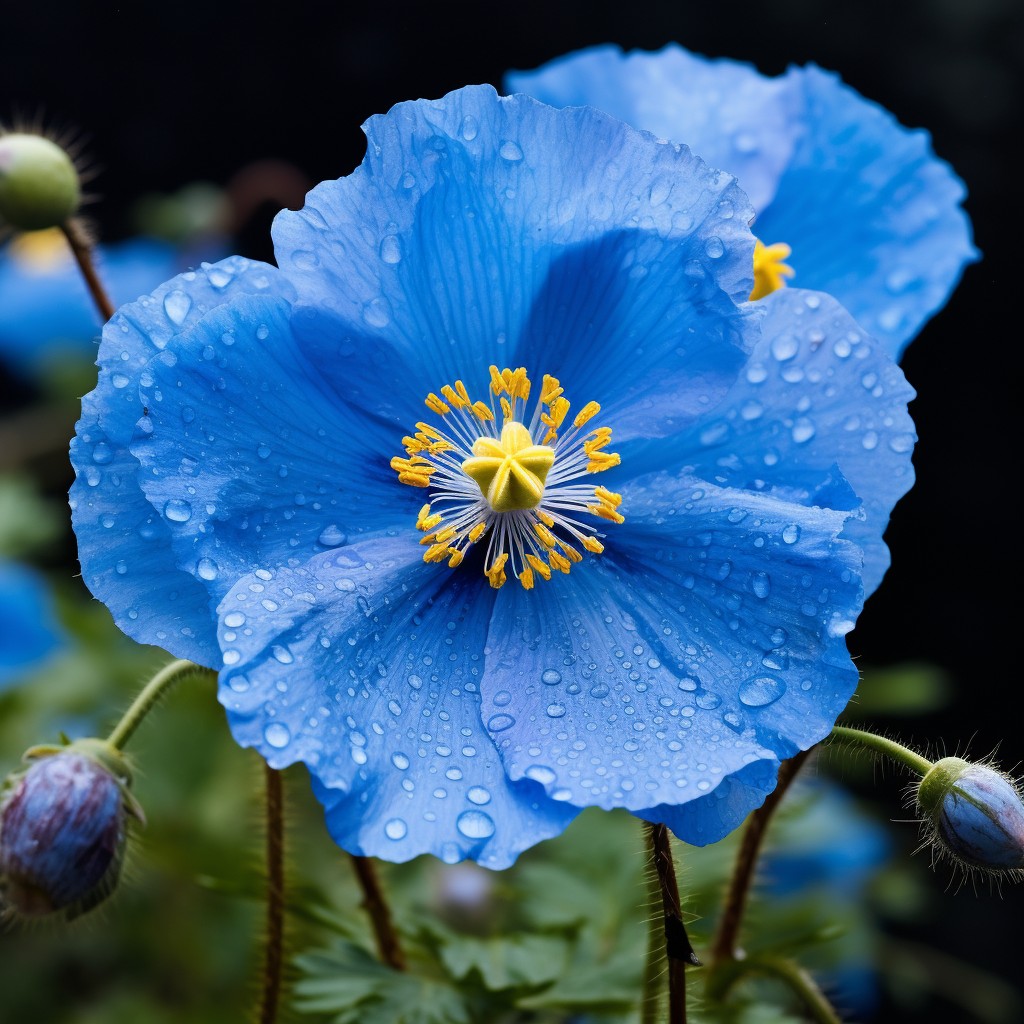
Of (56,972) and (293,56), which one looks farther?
(293,56)

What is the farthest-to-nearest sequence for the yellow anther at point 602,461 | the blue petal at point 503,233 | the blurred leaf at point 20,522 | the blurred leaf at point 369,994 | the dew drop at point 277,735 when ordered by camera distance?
the blurred leaf at point 20,522
the blurred leaf at point 369,994
the yellow anther at point 602,461
the blue petal at point 503,233
the dew drop at point 277,735

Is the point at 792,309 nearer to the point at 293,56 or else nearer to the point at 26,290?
the point at 26,290

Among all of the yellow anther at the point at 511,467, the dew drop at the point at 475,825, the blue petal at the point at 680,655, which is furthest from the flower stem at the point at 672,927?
the yellow anther at the point at 511,467

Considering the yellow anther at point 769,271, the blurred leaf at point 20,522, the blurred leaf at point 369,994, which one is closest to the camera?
the blurred leaf at point 369,994

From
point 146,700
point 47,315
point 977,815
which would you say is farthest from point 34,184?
point 47,315

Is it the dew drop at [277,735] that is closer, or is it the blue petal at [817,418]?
the dew drop at [277,735]

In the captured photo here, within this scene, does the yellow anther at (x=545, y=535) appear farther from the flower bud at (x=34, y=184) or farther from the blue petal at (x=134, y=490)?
the flower bud at (x=34, y=184)

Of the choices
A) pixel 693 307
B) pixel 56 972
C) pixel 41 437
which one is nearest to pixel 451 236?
pixel 693 307
